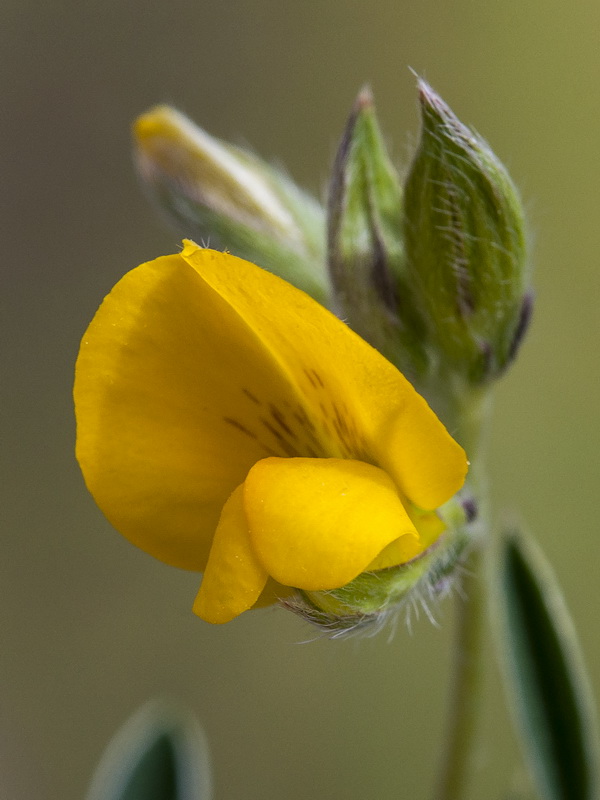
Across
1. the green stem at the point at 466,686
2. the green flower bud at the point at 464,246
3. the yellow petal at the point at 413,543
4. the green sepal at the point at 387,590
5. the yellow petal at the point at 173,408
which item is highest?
the green flower bud at the point at 464,246

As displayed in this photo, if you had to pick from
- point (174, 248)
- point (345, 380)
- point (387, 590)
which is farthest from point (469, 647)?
point (174, 248)

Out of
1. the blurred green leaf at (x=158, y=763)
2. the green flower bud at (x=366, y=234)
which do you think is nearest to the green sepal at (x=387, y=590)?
the green flower bud at (x=366, y=234)

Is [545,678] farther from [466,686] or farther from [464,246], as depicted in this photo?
[464,246]

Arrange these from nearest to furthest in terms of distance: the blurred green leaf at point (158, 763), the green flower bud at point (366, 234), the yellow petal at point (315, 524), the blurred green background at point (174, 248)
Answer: the yellow petal at point (315, 524), the green flower bud at point (366, 234), the blurred green leaf at point (158, 763), the blurred green background at point (174, 248)

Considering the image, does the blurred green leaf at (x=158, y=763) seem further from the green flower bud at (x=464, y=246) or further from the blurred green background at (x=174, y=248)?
the blurred green background at (x=174, y=248)

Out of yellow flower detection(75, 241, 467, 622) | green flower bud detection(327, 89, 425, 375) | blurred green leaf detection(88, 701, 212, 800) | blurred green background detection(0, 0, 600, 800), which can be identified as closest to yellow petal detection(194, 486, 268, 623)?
yellow flower detection(75, 241, 467, 622)

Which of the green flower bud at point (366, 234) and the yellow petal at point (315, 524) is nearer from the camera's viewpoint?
the yellow petal at point (315, 524)
